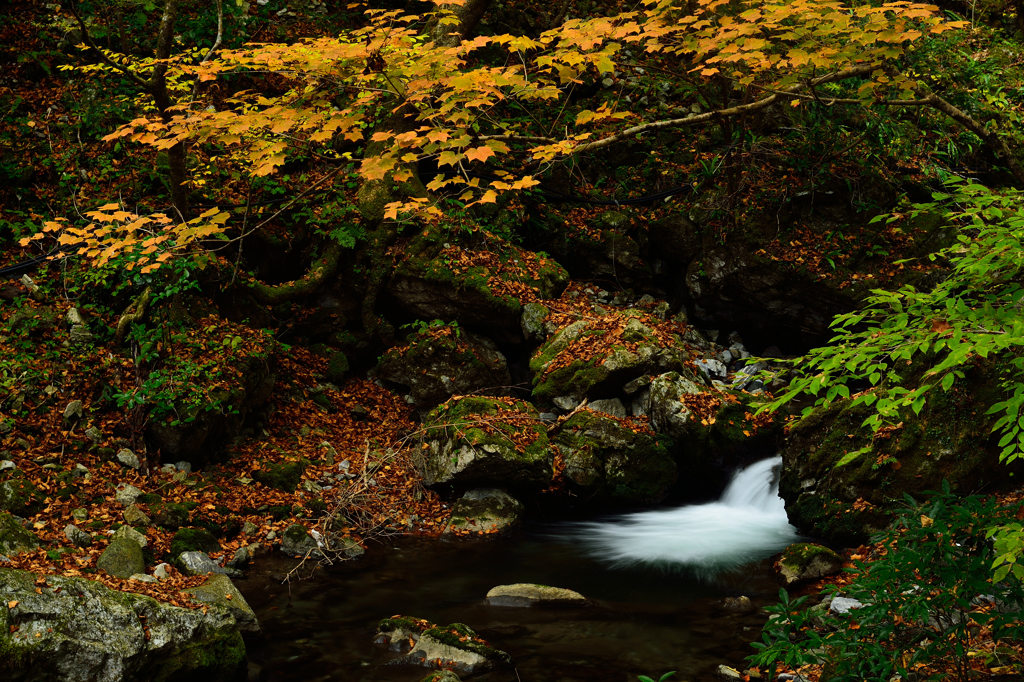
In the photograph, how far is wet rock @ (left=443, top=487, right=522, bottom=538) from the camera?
7480 mm

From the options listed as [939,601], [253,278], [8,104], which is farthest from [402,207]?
[8,104]

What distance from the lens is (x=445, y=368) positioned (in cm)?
937

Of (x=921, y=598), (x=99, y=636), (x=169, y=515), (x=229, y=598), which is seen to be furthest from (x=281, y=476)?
(x=921, y=598)

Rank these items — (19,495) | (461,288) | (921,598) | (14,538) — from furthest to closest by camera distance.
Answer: (461,288) < (19,495) < (14,538) < (921,598)

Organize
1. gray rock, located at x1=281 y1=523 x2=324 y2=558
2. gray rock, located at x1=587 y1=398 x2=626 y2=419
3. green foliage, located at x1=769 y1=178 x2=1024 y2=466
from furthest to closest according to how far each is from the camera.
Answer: gray rock, located at x1=587 y1=398 x2=626 y2=419
gray rock, located at x1=281 y1=523 x2=324 y2=558
green foliage, located at x1=769 y1=178 x2=1024 y2=466

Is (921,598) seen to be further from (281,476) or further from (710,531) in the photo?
(281,476)

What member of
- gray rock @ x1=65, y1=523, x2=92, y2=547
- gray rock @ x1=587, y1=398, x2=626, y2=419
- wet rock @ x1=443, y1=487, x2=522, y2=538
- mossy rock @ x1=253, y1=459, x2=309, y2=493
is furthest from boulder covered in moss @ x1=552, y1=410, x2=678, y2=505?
gray rock @ x1=65, y1=523, x2=92, y2=547

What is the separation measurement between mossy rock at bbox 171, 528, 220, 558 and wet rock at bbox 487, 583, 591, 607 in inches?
106

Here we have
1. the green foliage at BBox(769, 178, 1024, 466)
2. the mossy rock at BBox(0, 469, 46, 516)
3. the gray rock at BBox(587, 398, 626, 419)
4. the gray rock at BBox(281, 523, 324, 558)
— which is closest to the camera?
the green foliage at BBox(769, 178, 1024, 466)

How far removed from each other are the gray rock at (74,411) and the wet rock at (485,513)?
410 cm

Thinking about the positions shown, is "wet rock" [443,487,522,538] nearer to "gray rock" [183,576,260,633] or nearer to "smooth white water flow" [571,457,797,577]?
"smooth white water flow" [571,457,797,577]

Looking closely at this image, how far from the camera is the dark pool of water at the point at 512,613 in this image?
4.75m

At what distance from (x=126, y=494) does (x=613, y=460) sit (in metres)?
5.43

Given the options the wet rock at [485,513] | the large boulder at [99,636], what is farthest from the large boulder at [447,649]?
the wet rock at [485,513]
